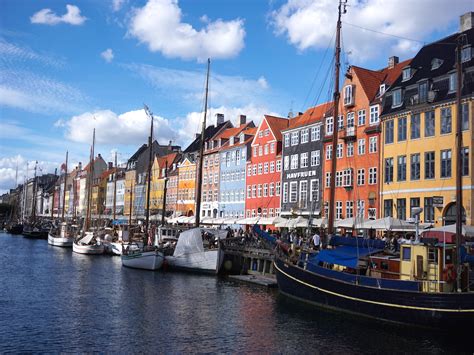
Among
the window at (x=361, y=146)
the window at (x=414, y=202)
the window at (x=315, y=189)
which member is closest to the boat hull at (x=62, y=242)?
Answer: the window at (x=315, y=189)

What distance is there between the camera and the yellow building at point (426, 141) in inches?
1618

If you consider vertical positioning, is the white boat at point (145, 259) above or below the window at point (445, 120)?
below

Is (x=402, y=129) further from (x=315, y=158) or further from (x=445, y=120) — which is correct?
(x=315, y=158)

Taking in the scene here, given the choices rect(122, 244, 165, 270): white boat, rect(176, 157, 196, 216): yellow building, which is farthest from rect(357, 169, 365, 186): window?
rect(176, 157, 196, 216): yellow building

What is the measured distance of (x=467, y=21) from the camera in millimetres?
45969

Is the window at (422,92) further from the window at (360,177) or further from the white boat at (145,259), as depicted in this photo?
the white boat at (145,259)

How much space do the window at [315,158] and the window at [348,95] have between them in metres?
Answer: 6.71

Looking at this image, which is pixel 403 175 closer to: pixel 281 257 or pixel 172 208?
pixel 281 257

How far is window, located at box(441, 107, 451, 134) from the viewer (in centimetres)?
4206

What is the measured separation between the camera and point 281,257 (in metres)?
31.5

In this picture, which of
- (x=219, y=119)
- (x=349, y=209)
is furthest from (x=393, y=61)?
(x=219, y=119)

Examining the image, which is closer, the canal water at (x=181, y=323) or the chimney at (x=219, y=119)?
the canal water at (x=181, y=323)

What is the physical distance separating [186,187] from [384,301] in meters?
67.9

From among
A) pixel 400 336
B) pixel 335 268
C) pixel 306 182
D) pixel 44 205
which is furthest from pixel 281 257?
pixel 44 205
